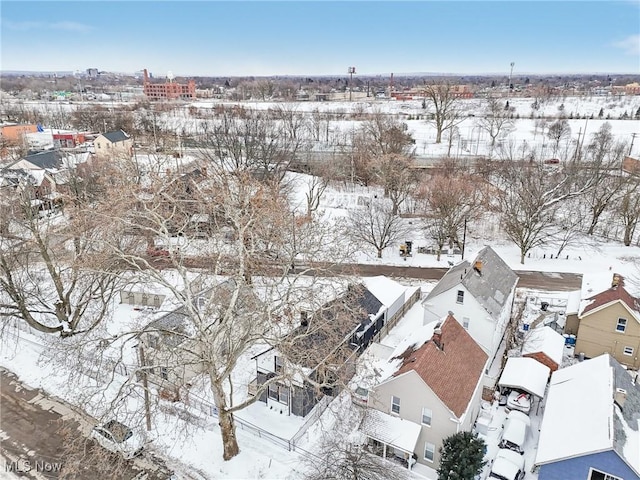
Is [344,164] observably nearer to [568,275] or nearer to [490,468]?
[568,275]

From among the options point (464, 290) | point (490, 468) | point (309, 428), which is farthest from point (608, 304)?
point (309, 428)

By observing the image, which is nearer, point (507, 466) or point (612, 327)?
point (507, 466)

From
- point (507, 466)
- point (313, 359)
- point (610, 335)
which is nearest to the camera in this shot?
point (507, 466)

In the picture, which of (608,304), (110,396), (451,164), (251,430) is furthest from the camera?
(451,164)

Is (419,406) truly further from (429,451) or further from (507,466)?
(507,466)

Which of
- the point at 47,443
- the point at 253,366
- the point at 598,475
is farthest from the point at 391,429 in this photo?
the point at 47,443

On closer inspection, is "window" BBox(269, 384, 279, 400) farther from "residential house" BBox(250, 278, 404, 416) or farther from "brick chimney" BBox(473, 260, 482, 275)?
"brick chimney" BBox(473, 260, 482, 275)
